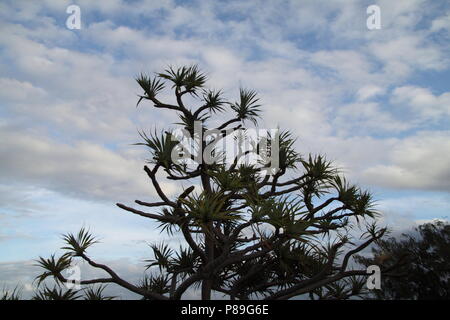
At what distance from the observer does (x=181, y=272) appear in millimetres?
8156

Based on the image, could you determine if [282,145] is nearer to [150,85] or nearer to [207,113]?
[207,113]

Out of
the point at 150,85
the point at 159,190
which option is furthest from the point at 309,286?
the point at 150,85

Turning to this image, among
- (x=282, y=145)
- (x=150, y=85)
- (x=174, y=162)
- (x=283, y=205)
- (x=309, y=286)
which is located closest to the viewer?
(x=283, y=205)

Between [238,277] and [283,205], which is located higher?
[283,205]

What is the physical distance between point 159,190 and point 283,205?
2.24 meters

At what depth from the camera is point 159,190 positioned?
622 centimetres
